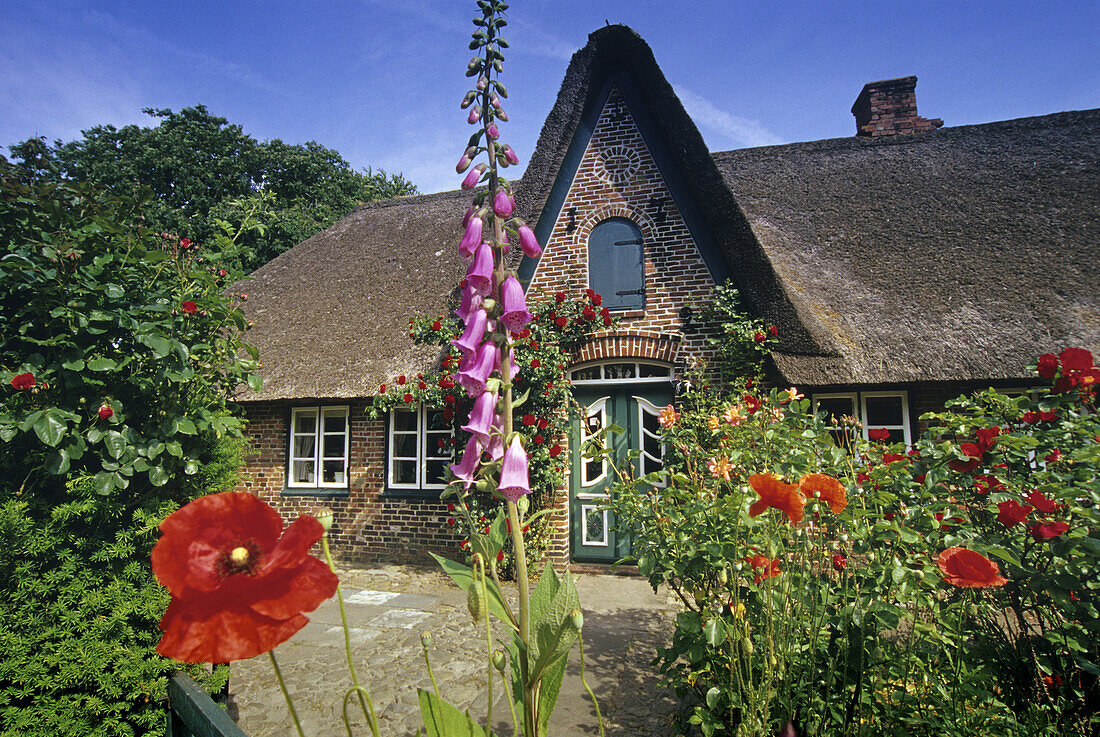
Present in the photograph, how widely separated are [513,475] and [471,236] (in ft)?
1.92

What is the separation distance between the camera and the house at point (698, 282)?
6078mm

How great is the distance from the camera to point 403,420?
8172mm

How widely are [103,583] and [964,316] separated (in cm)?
760

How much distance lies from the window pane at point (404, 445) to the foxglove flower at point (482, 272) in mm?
7102

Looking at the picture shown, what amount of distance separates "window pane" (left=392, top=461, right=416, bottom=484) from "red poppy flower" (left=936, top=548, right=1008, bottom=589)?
7098 millimetres

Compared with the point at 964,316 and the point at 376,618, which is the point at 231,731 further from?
the point at 964,316

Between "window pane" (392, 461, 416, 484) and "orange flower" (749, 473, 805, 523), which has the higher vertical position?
"orange flower" (749, 473, 805, 523)

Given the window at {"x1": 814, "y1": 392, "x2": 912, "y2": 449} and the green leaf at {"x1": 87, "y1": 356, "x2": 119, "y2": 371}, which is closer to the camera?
the green leaf at {"x1": 87, "y1": 356, "x2": 119, "y2": 371}

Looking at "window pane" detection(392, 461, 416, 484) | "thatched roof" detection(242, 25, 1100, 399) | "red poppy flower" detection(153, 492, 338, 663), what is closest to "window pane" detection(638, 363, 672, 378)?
"thatched roof" detection(242, 25, 1100, 399)

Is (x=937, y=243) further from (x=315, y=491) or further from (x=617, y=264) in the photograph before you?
(x=315, y=491)

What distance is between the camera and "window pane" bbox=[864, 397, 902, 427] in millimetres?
6273

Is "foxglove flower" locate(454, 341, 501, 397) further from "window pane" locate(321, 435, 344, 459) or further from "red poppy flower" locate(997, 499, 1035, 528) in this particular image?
"window pane" locate(321, 435, 344, 459)

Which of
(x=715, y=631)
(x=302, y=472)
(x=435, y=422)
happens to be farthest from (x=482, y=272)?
(x=302, y=472)

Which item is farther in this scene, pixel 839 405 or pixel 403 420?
pixel 403 420
